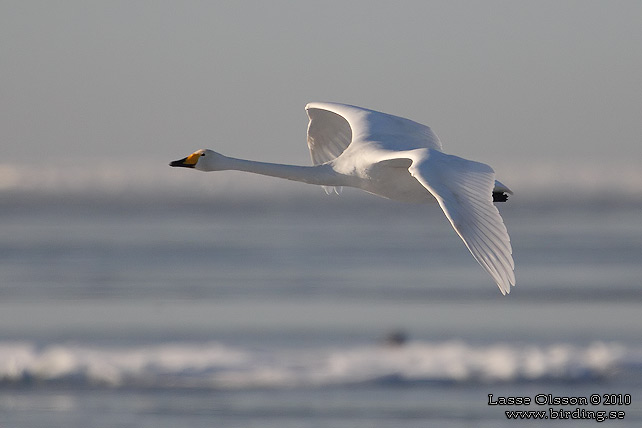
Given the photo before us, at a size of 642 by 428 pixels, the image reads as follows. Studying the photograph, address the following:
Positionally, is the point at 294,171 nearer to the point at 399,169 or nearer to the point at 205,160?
the point at 205,160

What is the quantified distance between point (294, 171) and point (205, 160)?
3.06 ft

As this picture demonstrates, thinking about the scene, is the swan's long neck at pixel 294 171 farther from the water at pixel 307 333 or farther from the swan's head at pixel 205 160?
the water at pixel 307 333

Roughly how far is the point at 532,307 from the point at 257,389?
5517 mm

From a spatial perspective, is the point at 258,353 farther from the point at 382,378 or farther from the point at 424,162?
the point at 424,162

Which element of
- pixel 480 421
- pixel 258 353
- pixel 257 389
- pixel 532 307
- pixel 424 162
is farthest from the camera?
pixel 532 307

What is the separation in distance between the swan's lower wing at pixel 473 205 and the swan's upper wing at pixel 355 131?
1.60m

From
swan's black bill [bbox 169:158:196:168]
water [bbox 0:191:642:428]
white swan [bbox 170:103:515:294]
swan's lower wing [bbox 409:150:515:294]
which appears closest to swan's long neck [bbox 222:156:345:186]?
white swan [bbox 170:103:515:294]

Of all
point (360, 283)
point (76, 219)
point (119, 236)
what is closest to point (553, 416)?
point (360, 283)

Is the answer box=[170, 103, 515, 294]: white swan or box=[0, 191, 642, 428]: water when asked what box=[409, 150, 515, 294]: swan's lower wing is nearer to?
box=[170, 103, 515, 294]: white swan

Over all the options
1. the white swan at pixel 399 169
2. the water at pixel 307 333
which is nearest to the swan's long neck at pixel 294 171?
the white swan at pixel 399 169

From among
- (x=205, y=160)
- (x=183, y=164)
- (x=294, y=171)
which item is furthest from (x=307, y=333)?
(x=294, y=171)

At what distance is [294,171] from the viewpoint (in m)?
11.6

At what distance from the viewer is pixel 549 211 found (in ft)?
142

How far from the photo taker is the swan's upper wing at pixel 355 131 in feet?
38.6
